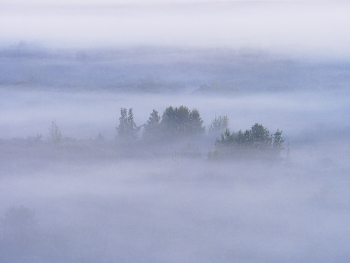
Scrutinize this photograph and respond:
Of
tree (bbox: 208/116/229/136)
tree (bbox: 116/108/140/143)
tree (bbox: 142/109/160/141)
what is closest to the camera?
tree (bbox: 142/109/160/141)

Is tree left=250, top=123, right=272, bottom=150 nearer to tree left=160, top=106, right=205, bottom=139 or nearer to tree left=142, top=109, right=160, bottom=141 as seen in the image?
tree left=160, top=106, right=205, bottom=139

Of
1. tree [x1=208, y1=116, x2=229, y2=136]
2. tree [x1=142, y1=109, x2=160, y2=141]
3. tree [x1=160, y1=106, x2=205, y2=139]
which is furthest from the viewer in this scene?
tree [x1=208, y1=116, x2=229, y2=136]

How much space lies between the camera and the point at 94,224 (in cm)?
2842

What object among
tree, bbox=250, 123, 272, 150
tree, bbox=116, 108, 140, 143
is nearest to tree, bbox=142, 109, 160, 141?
tree, bbox=116, 108, 140, 143

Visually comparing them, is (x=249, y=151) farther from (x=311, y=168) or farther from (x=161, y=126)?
(x=161, y=126)

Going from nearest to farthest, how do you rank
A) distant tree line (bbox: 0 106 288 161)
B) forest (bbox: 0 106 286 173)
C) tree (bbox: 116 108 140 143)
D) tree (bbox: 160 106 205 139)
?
forest (bbox: 0 106 286 173) < distant tree line (bbox: 0 106 288 161) < tree (bbox: 160 106 205 139) < tree (bbox: 116 108 140 143)

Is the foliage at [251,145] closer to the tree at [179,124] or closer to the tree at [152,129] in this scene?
the tree at [179,124]

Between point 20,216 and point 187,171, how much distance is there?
17000 mm

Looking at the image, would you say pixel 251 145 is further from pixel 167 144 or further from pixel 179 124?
pixel 179 124

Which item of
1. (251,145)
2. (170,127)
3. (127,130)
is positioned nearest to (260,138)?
(251,145)

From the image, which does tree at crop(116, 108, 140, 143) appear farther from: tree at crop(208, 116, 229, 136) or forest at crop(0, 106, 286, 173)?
tree at crop(208, 116, 229, 136)

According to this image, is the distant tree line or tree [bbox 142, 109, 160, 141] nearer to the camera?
the distant tree line

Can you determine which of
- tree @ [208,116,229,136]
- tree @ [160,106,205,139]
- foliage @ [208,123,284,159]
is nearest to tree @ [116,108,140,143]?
tree @ [160,106,205,139]

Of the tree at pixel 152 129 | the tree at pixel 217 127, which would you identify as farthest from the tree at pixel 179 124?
the tree at pixel 217 127
